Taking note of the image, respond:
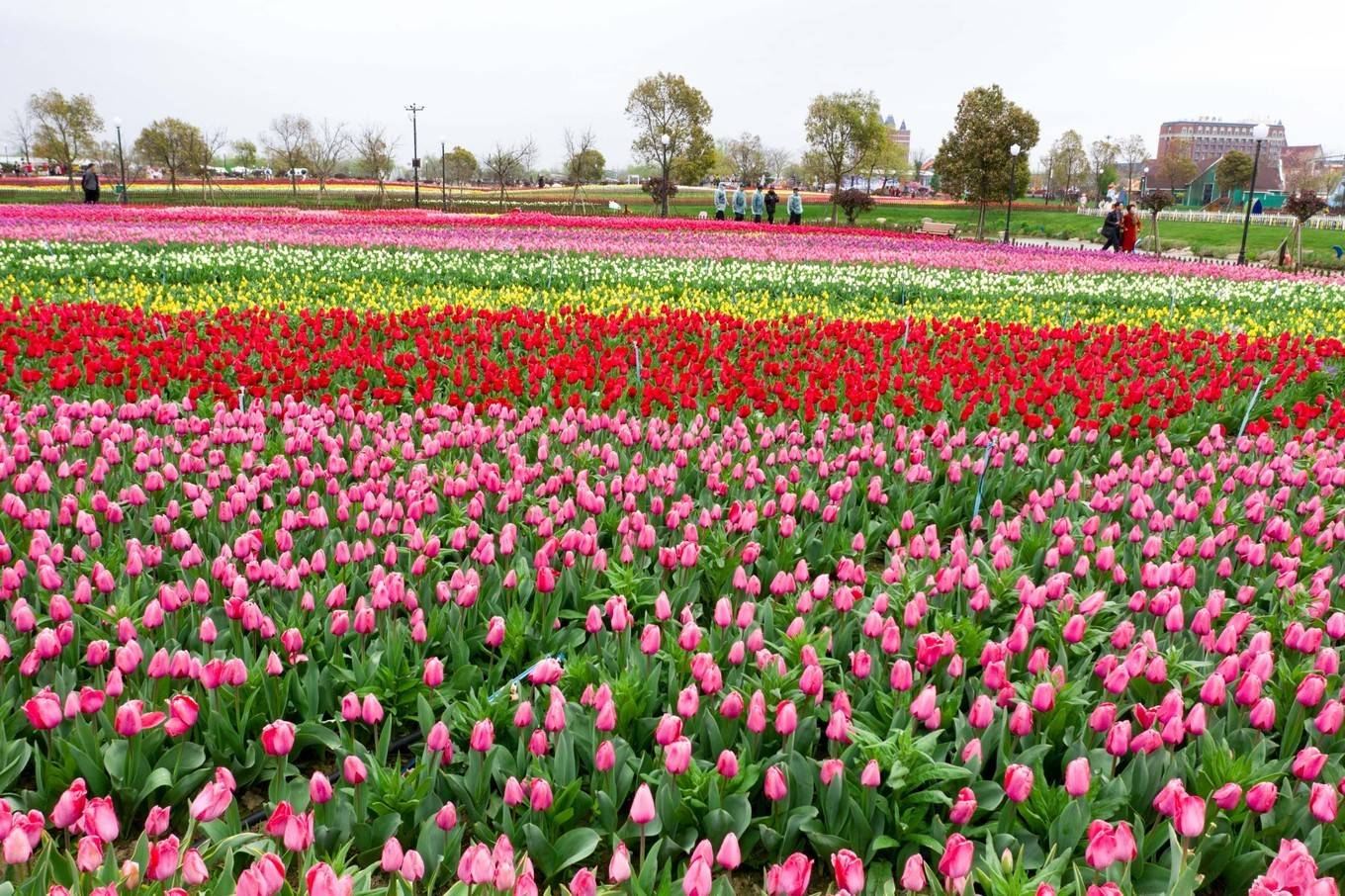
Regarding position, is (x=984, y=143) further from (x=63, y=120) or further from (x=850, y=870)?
(x=63, y=120)

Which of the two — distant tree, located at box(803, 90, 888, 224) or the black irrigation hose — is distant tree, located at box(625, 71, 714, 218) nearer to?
distant tree, located at box(803, 90, 888, 224)

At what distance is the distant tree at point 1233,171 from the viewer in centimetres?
7788

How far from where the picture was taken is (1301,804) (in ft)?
8.14

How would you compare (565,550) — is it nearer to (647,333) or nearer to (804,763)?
(804,763)

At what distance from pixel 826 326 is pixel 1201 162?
185 meters

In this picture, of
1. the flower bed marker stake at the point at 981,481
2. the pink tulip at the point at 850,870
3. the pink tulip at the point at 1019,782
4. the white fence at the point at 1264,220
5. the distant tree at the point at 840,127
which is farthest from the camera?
the distant tree at the point at 840,127

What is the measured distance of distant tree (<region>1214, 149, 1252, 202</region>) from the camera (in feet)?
255

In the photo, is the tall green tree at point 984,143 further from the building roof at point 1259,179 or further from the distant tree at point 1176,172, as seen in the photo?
the distant tree at point 1176,172

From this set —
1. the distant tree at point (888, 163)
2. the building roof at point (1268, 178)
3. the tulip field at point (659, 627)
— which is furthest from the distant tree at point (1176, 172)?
the tulip field at point (659, 627)

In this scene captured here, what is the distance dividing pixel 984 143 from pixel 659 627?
146 feet

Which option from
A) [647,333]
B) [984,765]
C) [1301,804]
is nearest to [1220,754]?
[1301,804]

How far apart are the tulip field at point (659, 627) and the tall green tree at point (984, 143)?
38.4m

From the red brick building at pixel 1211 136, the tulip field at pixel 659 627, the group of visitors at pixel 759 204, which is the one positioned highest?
the red brick building at pixel 1211 136

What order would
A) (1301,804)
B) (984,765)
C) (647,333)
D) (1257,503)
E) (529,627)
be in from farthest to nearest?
(647,333)
(1257,503)
(529,627)
(984,765)
(1301,804)
